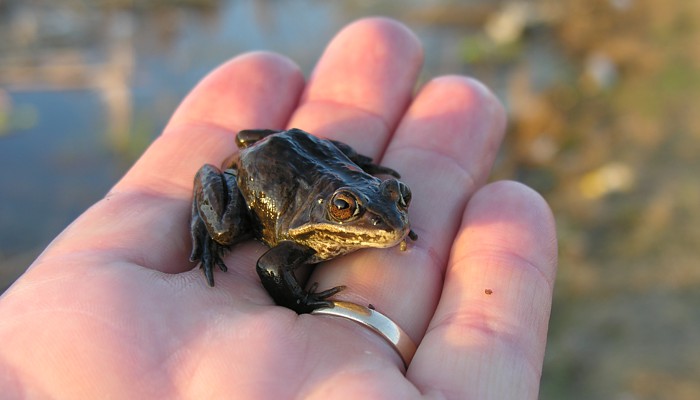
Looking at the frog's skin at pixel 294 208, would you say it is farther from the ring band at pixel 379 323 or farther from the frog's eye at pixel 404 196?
the ring band at pixel 379 323

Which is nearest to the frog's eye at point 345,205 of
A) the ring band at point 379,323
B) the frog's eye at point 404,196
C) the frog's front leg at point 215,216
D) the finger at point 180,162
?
the frog's eye at point 404,196

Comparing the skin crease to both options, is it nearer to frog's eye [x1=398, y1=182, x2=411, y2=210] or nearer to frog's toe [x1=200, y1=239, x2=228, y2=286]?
frog's toe [x1=200, y1=239, x2=228, y2=286]

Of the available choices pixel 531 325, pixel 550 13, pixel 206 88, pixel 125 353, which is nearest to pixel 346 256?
pixel 531 325

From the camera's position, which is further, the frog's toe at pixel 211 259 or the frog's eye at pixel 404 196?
the frog's eye at pixel 404 196

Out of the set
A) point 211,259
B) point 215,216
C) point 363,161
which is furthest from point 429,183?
point 211,259

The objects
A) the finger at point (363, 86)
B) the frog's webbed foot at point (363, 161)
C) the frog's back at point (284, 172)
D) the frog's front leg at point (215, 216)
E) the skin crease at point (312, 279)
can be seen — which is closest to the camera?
the skin crease at point (312, 279)

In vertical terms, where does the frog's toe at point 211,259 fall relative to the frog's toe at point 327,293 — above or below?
above

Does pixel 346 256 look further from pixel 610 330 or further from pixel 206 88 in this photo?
pixel 610 330
